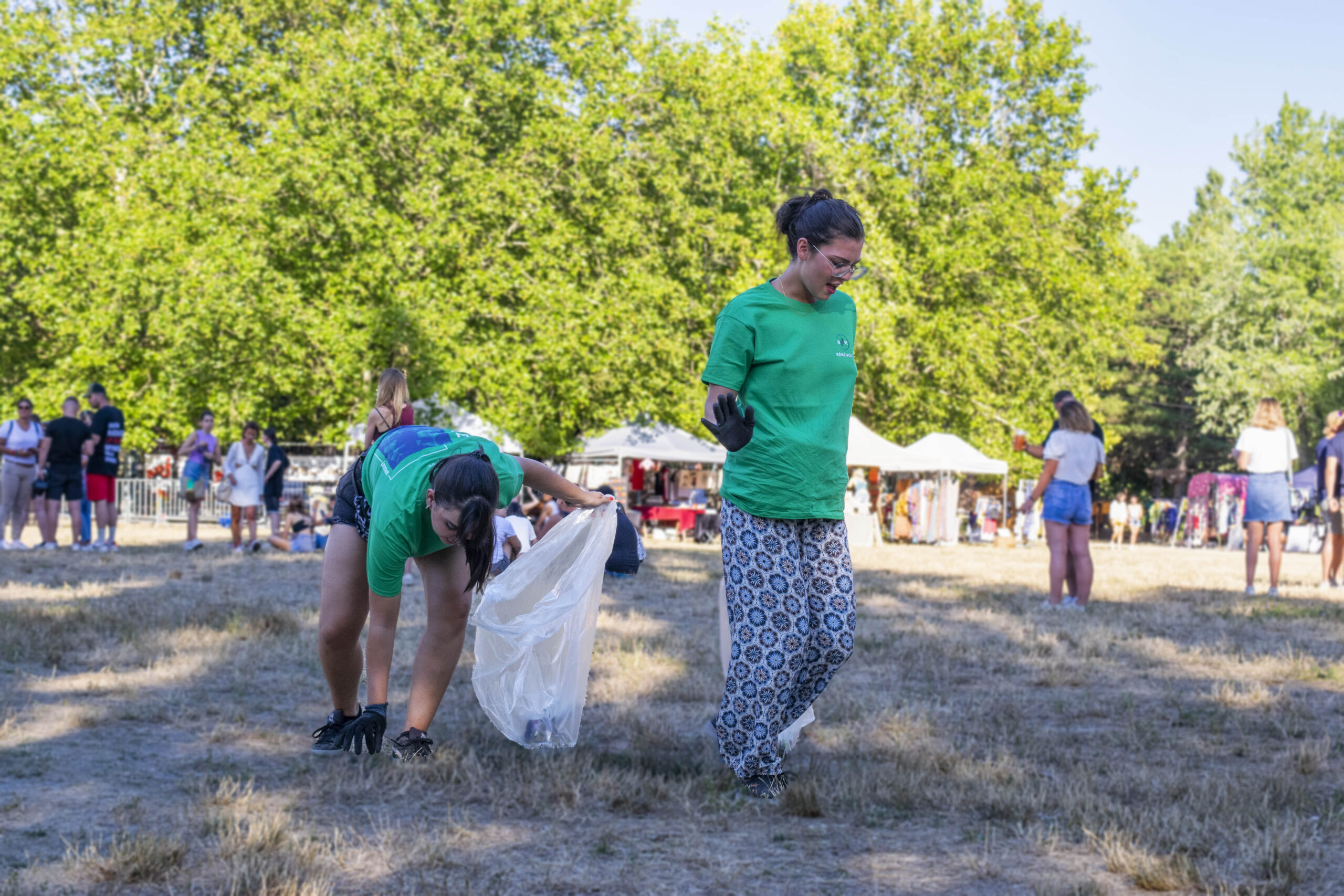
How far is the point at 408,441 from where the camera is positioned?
367 centimetres

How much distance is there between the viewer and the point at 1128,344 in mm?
36844

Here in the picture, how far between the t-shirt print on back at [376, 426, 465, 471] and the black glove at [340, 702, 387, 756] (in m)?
0.71

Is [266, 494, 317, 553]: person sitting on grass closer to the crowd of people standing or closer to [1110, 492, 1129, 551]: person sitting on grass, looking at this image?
the crowd of people standing

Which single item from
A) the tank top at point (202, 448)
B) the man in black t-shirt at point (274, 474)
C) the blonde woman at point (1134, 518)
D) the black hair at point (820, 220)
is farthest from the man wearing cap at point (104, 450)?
the blonde woman at point (1134, 518)

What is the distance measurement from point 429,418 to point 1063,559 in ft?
53.0

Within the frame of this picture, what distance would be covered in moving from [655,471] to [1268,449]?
62.1 ft

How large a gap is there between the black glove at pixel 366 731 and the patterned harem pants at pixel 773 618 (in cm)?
104

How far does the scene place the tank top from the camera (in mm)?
16453

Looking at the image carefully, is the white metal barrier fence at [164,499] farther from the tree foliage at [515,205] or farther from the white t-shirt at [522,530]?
the white t-shirt at [522,530]

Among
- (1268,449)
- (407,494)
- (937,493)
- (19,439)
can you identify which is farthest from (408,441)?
(937,493)

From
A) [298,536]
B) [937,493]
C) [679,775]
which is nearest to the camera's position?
[679,775]

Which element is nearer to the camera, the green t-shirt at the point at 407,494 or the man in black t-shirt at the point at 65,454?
the green t-shirt at the point at 407,494

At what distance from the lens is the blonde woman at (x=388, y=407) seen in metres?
4.07

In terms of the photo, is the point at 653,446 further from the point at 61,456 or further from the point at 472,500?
the point at 472,500
